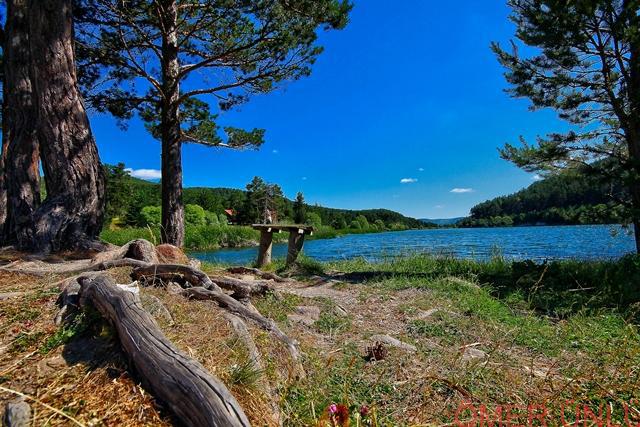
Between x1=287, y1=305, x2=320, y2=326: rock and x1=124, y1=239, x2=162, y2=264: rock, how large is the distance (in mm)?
2002

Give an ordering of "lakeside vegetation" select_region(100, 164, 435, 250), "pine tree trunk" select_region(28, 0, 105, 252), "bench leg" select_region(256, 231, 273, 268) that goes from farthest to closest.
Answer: "lakeside vegetation" select_region(100, 164, 435, 250) → "bench leg" select_region(256, 231, 273, 268) → "pine tree trunk" select_region(28, 0, 105, 252)

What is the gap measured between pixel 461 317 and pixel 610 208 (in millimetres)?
6218

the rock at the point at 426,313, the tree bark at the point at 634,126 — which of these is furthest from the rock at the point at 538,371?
the tree bark at the point at 634,126

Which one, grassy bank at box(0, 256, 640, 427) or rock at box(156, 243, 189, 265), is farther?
rock at box(156, 243, 189, 265)

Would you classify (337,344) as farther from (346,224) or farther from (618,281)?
(346,224)

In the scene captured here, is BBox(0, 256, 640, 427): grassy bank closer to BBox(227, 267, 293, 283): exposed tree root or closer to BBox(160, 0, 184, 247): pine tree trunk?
BBox(227, 267, 293, 283): exposed tree root

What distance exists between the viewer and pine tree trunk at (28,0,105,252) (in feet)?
16.9

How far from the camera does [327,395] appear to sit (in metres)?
2.19

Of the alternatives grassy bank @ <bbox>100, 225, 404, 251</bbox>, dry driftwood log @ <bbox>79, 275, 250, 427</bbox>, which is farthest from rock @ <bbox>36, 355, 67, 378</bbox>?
grassy bank @ <bbox>100, 225, 404, 251</bbox>

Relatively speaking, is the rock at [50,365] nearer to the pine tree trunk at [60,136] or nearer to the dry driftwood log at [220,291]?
the dry driftwood log at [220,291]

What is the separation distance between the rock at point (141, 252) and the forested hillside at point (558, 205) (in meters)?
9.13

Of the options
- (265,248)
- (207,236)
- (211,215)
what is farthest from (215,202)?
(265,248)

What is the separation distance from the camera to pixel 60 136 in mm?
5254

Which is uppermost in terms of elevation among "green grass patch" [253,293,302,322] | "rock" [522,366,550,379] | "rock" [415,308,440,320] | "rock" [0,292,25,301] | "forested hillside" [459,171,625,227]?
"forested hillside" [459,171,625,227]
